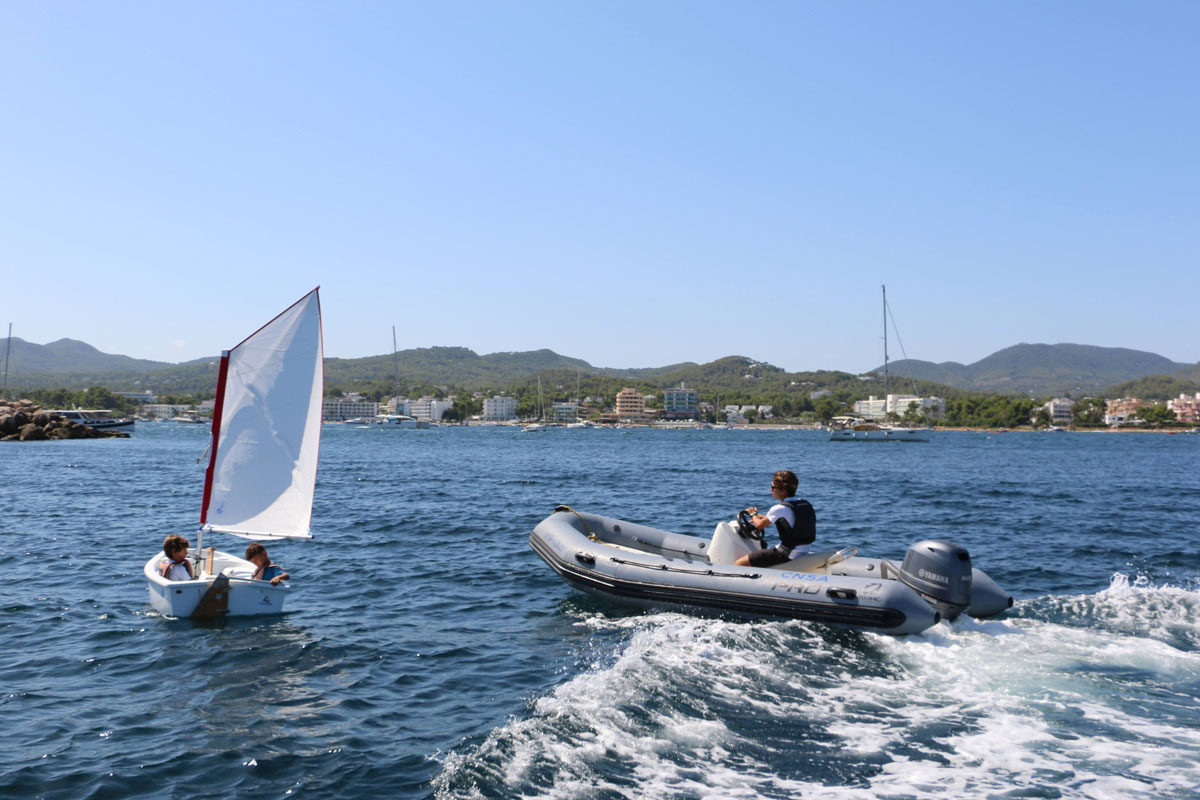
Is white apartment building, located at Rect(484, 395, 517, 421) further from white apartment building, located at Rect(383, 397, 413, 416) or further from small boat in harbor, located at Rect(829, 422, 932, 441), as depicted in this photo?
small boat in harbor, located at Rect(829, 422, 932, 441)

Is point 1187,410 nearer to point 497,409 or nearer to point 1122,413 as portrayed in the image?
point 1122,413

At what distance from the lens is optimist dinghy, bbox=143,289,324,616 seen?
34.0ft

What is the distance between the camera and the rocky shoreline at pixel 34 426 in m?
64.4

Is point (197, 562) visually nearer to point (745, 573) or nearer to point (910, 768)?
point (745, 573)

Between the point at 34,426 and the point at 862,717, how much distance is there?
3089 inches

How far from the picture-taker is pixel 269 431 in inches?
422

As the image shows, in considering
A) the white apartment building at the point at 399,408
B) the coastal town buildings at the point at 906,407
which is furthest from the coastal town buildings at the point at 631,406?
the coastal town buildings at the point at 906,407

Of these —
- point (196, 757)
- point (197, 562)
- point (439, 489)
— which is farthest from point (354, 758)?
point (439, 489)

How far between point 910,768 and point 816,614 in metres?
3.44

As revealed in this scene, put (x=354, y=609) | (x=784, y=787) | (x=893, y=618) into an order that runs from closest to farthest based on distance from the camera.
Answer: (x=784, y=787), (x=893, y=618), (x=354, y=609)

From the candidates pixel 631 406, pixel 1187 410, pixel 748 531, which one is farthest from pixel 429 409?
pixel 748 531

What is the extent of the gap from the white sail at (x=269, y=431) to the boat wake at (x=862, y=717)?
16.2ft

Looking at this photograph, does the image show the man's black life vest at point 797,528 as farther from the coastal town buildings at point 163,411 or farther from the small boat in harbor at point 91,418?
the coastal town buildings at point 163,411

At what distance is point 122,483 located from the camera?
2942 cm
